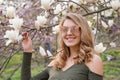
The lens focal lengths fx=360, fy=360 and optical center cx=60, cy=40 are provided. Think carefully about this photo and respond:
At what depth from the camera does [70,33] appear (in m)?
2.05

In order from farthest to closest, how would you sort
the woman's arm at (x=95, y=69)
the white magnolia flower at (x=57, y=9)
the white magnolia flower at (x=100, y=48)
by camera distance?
the white magnolia flower at (x=57, y=9)
the white magnolia flower at (x=100, y=48)
the woman's arm at (x=95, y=69)

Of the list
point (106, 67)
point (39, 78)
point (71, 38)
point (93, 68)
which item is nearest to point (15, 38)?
point (39, 78)

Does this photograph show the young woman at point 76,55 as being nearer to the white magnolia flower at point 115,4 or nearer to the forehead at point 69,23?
the forehead at point 69,23

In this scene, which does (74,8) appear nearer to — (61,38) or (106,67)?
(61,38)

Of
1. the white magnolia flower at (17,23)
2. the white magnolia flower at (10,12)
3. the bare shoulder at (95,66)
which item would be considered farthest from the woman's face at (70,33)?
the white magnolia flower at (10,12)

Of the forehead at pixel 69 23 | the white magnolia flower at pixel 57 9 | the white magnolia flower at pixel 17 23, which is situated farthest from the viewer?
the white magnolia flower at pixel 57 9

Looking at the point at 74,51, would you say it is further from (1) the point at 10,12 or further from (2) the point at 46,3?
(1) the point at 10,12

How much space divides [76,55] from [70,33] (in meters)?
0.13

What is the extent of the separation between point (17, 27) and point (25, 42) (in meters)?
0.17

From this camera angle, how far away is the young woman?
1.98 metres

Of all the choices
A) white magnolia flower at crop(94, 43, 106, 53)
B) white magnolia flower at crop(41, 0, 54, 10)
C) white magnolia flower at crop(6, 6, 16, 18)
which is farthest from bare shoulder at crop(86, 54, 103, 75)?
white magnolia flower at crop(6, 6, 16, 18)

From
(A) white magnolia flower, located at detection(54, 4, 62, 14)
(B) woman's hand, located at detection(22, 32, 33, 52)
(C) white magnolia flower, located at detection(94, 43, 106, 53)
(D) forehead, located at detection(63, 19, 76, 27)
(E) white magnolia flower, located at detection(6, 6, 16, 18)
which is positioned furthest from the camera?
(A) white magnolia flower, located at detection(54, 4, 62, 14)

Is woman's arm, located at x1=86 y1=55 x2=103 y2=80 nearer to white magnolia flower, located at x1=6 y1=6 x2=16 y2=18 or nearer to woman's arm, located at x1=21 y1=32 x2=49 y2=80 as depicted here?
woman's arm, located at x1=21 y1=32 x2=49 y2=80

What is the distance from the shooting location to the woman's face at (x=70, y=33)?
2041 mm
